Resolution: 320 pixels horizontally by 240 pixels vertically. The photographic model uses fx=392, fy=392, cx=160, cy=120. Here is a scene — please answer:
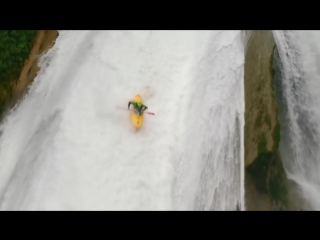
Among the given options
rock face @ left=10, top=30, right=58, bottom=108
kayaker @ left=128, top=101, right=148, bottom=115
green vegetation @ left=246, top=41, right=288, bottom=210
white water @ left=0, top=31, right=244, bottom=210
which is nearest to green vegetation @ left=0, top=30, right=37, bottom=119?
rock face @ left=10, top=30, right=58, bottom=108

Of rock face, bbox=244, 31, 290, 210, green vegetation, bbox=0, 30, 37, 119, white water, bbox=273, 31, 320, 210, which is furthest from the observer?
white water, bbox=273, 31, 320, 210

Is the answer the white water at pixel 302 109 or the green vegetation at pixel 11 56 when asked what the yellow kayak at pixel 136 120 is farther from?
the white water at pixel 302 109

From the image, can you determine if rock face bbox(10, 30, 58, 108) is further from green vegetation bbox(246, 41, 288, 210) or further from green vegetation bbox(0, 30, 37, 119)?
green vegetation bbox(246, 41, 288, 210)

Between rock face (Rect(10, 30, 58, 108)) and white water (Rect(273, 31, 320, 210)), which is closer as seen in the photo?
rock face (Rect(10, 30, 58, 108))

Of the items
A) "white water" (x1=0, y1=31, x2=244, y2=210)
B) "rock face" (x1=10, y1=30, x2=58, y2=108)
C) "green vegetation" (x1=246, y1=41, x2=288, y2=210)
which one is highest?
"rock face" (x1=10, y1=30, x2=58, y2=108)

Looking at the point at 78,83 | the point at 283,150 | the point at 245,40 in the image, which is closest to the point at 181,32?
the point at 245,40

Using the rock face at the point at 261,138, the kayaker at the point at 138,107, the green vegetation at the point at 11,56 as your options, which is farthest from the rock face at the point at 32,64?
the rock face at the point at 261,138

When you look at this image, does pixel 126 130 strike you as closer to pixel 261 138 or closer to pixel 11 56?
pixel 11 56
